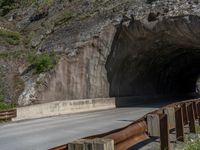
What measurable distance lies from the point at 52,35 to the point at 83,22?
10.5ft

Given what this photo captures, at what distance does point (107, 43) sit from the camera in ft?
96.1

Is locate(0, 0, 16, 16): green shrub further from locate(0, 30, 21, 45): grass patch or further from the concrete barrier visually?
the concrete barrier

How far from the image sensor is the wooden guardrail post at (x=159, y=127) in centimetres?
754

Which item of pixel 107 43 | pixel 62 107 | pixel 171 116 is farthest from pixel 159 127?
pixel 107 43

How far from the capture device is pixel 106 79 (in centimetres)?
2966

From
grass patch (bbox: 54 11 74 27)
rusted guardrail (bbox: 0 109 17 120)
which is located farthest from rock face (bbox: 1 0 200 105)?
rusted guardrail (bbox: 0 109 17 120)

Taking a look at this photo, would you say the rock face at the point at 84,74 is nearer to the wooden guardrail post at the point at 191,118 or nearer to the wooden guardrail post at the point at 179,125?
the wooden guardrail post at the point at 191,118

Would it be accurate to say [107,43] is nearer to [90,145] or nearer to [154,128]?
[154,128]

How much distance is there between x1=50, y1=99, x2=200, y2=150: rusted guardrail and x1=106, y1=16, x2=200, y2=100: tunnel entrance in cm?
1657

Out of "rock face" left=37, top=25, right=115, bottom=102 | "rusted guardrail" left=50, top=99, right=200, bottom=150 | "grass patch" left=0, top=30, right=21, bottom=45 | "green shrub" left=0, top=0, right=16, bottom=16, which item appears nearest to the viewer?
"rusted guardrail" left=50, top=99, right=200, bottom=150

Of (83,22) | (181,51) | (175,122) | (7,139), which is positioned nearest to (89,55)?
(83,22)

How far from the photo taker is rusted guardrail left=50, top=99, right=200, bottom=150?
19.7 feet

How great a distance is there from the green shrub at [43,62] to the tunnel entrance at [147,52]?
4582mm

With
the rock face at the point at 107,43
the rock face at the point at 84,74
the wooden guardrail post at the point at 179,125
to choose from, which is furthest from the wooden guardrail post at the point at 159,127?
the rock face at the point at 84,74
